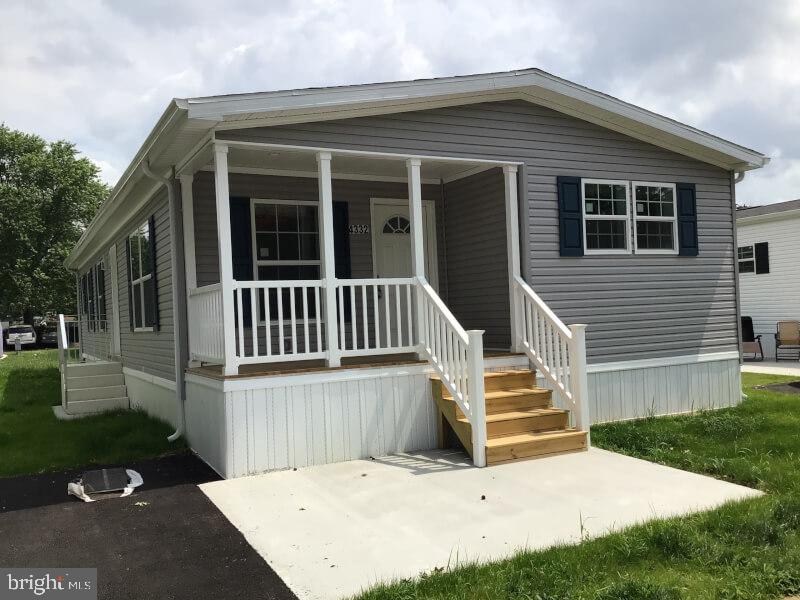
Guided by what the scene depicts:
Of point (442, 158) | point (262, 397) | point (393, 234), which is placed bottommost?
point (262, 397)

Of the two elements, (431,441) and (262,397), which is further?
(431,441)

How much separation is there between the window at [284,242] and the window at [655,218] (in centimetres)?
399

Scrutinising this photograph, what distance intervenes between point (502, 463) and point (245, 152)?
12.7ft

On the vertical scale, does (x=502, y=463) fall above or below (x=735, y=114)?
below

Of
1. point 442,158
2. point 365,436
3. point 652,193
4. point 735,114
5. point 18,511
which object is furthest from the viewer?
point 735,114

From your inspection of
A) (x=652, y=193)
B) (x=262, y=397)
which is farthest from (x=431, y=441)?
(x=652, y=193)

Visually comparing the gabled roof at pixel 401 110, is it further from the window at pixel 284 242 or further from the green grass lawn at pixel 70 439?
the green grass lawn at pixel 70 439

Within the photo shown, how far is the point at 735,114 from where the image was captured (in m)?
19.0

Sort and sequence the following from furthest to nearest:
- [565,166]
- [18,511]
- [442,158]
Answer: [565,166] < [442,158] < [18,511]

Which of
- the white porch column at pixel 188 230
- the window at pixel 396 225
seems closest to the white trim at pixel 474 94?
the white porch column at pixel 188 230

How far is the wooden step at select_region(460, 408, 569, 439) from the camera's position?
610cm

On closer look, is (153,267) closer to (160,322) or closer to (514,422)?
(160,322)

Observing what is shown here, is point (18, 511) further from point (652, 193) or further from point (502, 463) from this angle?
point (652, 193)

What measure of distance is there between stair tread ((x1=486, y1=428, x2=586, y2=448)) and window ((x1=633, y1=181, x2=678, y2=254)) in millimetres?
2942
